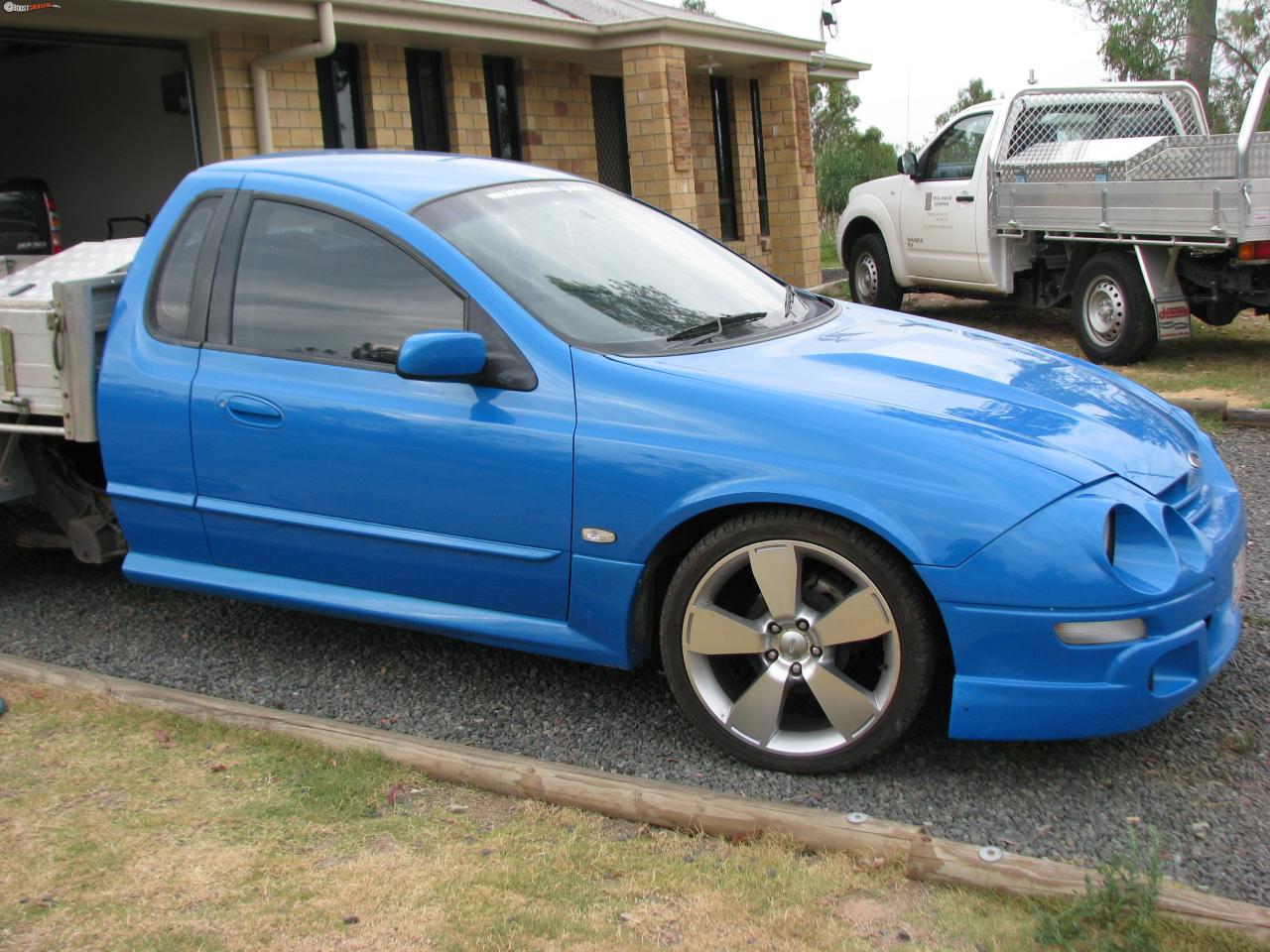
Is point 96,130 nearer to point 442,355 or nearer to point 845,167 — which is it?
point 442,355

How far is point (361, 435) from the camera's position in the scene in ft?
13.1

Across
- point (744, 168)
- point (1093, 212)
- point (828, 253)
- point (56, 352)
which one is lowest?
point (56, 352)

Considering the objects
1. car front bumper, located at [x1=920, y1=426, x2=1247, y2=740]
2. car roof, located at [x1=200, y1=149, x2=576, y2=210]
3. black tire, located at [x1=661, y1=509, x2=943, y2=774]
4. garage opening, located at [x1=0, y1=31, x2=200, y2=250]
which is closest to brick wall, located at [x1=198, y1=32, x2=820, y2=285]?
garage opening, located at [x1=0, y1=31, x2=200, y2=250]

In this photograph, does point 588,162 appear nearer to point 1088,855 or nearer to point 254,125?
point 254,125

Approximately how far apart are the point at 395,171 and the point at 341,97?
8.75 m

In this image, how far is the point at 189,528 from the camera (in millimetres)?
4434

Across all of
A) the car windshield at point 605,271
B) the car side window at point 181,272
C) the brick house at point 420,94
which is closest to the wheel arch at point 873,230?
the brick house at point 420,94

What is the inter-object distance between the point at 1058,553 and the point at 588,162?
42.5 ft

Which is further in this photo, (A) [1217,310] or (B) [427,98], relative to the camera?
(B) [427,98]

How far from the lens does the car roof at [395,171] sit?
426 cm

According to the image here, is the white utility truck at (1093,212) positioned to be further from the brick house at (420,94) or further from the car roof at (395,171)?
the car roof at (395,171)

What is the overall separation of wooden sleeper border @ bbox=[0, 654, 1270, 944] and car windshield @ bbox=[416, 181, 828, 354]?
1294 mm

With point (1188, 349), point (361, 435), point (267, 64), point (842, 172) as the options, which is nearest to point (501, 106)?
point (267, 64)

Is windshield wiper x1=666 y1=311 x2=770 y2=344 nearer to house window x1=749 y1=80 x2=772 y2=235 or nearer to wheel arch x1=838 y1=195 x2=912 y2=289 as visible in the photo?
wheel arch x1=838 y1=195 x2=912 y2=289
